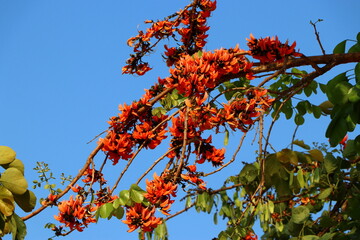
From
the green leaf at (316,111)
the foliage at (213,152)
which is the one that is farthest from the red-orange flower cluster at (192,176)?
the green leaf at (316,111)

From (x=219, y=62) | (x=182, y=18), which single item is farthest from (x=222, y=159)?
(x=182, y=18)

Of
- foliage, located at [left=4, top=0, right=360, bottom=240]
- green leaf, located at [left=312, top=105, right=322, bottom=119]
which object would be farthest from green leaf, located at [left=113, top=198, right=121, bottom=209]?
green leaf, located at [left=312, top=105, right=322, bottom=119]

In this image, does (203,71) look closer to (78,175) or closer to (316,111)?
(78,175)

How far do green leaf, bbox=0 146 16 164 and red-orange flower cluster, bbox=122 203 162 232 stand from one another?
0.75 metres

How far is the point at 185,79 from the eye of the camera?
3.90 m

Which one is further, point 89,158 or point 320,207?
point 320,207

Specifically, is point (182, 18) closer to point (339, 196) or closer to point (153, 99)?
point (153, 99)

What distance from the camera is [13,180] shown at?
343 cm

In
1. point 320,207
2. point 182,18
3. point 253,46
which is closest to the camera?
point 253,46

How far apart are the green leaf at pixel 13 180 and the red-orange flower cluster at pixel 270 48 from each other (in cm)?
184

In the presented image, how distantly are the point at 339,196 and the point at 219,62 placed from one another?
5.39 feet

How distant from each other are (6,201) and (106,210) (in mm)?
655

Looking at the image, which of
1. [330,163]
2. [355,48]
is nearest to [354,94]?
[355,48]

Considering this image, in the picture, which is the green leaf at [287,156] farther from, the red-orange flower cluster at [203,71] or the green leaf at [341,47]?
the green leaf at [341,47]
